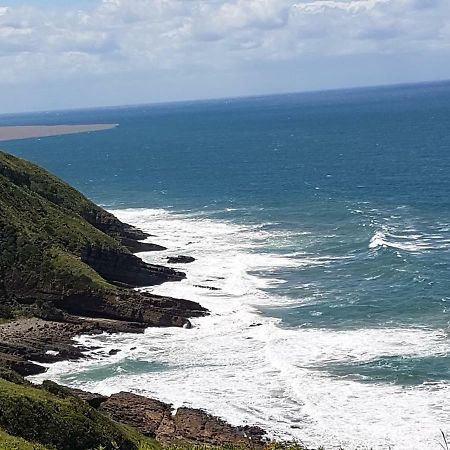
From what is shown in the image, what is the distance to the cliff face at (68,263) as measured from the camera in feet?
250

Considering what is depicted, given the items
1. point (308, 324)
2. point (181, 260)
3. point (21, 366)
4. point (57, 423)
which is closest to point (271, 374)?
point (308, 324)

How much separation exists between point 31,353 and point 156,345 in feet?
34.7

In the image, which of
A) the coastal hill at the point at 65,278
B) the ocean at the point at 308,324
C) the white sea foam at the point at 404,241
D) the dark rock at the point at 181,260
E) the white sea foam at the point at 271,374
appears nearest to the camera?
the white sea foam at the point at 271,374

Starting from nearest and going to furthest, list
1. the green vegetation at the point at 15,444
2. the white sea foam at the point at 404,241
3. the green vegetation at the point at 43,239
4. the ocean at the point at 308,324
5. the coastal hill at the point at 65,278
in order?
the green vegetation at the point at 15,444, the ocean at the point at 308,324, the coastal hill at the point at 65,278, the green vegetation at the point at 43,239, the white sea foam at the point at 404,241

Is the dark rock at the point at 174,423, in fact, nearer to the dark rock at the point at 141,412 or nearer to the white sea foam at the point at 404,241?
the dark rock at the point at 141,412

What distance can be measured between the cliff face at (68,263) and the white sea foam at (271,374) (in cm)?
393

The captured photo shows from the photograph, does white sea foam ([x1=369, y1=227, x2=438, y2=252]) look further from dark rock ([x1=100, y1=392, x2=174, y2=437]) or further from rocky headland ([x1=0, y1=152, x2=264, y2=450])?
dark rock ([x1=100, y1=392, x2=174, y2=437])

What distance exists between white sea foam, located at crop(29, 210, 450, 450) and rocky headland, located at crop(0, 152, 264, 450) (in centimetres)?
266

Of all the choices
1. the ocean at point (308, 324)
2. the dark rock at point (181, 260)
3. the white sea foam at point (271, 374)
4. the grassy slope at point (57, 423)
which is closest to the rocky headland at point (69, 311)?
the grassy slope at point (57, 423)

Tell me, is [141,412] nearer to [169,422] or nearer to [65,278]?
[169,422]

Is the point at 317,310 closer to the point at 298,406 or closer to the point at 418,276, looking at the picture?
the point at 418,276

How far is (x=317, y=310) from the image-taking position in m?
74.4

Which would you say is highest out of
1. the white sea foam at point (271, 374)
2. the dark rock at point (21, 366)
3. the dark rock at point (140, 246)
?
the dark rock at point (140, 246)

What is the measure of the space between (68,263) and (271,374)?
97.5 feet
